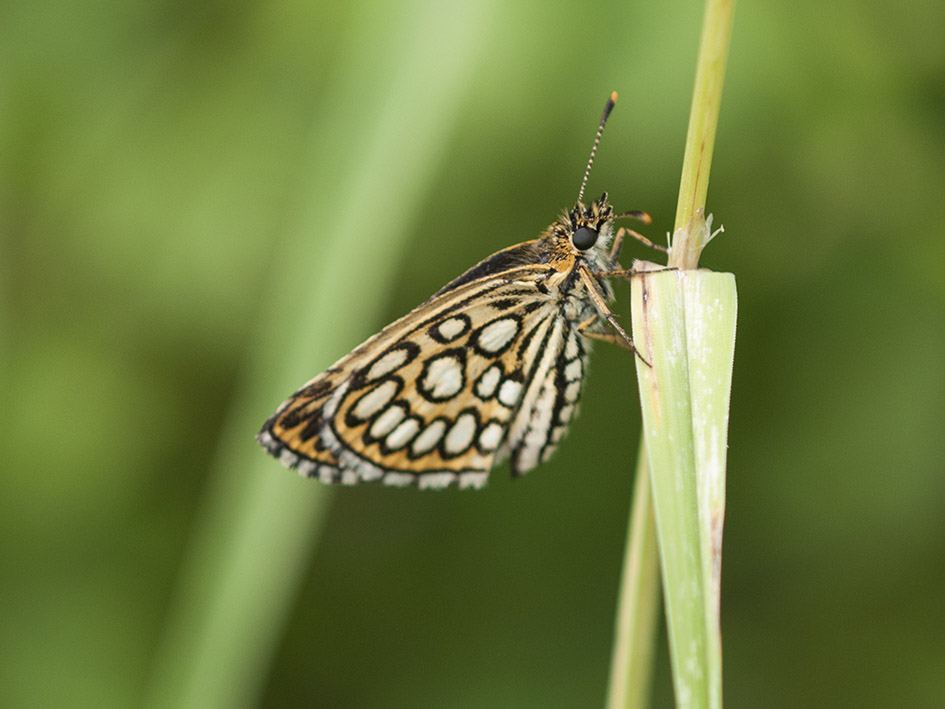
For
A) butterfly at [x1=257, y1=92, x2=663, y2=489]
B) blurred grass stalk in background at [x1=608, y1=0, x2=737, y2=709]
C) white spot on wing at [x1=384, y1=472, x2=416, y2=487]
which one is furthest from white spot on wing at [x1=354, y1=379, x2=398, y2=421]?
blurred grass stalk in background at [x1=608, y1=0, x2=737, y2=709]

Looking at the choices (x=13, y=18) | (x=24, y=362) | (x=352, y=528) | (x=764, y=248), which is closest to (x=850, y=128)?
(x=764, y=248)

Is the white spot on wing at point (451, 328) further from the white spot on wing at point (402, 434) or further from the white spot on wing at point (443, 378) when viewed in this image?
the white spot on wing at point (402, 434)

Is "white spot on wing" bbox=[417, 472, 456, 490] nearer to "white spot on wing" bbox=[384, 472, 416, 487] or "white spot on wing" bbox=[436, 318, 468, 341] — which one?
"white spot on wing" bbox=[384, 472, 416, 487]

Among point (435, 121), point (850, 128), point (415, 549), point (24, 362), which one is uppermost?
point (850, 128)

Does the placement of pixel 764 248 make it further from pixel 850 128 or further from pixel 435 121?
pixel 435 121

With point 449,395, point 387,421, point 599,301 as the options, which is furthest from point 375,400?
point 599,301

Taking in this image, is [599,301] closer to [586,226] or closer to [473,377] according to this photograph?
[586,226]
